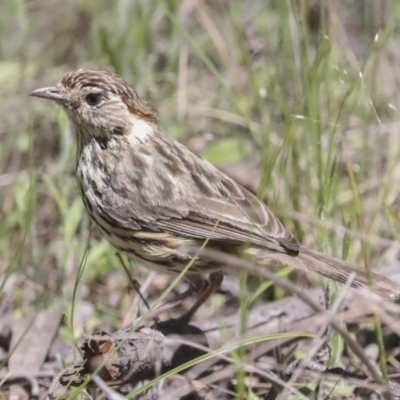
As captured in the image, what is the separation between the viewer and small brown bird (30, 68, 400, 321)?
4203 millimetres

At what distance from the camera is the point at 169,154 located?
4.61m

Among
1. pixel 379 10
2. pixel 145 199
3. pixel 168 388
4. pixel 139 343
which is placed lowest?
pixel 168 388

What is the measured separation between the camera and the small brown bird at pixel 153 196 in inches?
165

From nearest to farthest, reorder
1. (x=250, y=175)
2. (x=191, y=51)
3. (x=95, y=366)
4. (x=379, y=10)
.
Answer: (x=95, y=366), (x=250, y=175), (x=379, y=10), (x=191, y=51)

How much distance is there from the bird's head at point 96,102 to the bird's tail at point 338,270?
3.73 feet


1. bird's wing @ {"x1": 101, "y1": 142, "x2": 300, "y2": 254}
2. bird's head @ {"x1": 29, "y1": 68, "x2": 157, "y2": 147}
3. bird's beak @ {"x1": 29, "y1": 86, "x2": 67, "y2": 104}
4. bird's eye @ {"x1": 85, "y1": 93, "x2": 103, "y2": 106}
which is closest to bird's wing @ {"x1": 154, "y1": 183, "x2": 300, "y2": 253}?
bird's wing @ {"x1": 101, "y1": 142, "x2": 300, "y2": 254}

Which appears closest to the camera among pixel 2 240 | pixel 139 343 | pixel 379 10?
pixel 139 343

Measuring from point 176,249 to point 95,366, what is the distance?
3.32 feet

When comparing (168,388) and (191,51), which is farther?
(191,51)

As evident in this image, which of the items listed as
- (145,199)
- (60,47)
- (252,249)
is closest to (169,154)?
(145,199)

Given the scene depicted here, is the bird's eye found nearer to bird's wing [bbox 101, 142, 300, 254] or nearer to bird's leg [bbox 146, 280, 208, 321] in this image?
bird's wing [bbox 101, 142, 300, 254]

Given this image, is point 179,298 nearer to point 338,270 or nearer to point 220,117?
point 338,270

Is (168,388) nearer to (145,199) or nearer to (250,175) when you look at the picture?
(145,199)

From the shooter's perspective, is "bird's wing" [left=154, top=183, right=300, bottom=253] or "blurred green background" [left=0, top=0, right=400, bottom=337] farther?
"blurred green background" [left=0, top=0, right=400, bottom=337]
